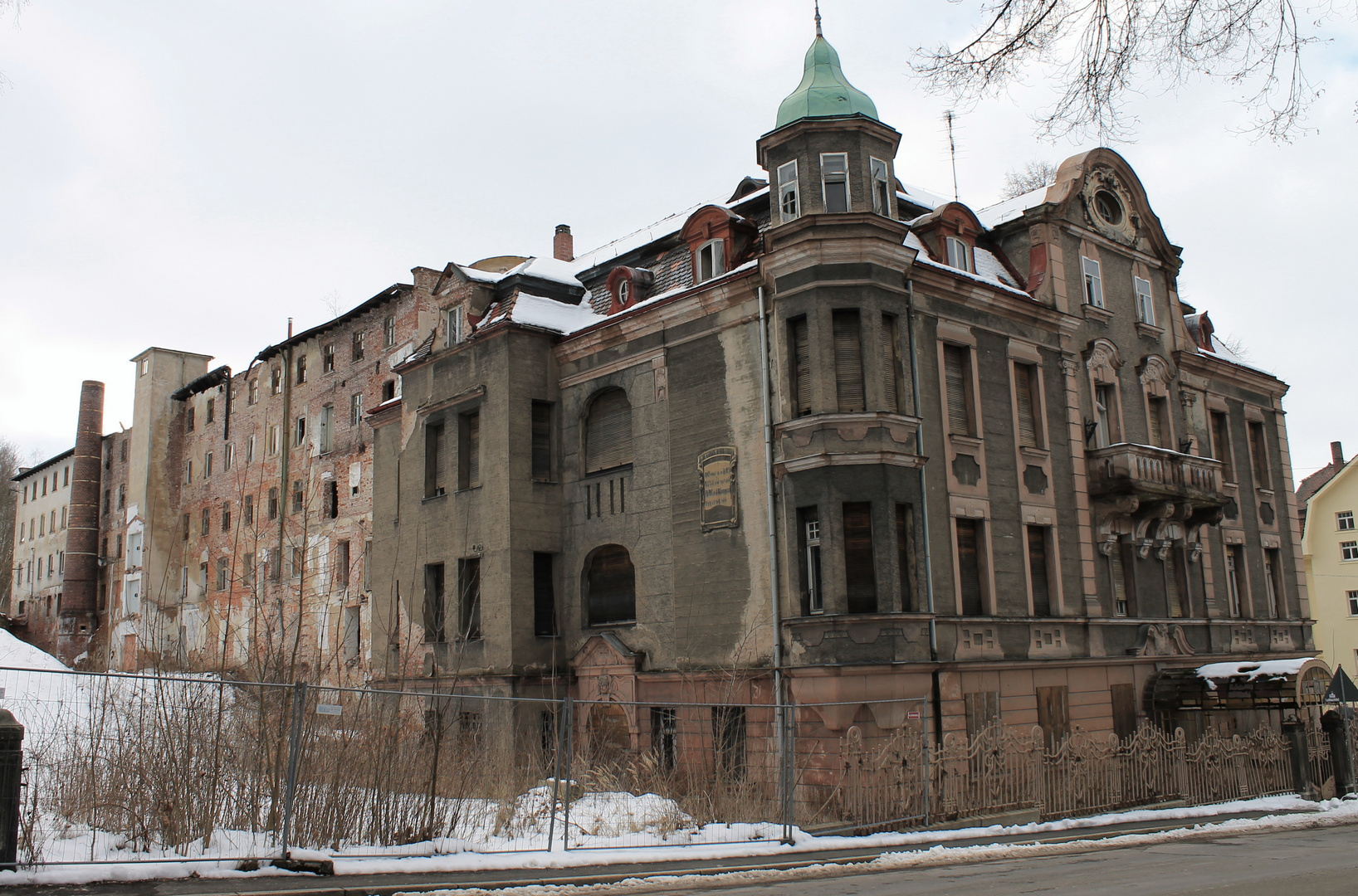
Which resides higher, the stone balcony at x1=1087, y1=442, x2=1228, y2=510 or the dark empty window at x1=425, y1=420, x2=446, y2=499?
the dark empty window at x1=425, y1=420, x2=446, y2=499

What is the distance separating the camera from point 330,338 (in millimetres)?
46406

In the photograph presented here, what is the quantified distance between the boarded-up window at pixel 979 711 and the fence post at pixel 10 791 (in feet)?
56.6

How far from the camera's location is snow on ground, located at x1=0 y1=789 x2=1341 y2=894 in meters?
11.4

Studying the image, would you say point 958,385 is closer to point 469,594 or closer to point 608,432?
point 608,432

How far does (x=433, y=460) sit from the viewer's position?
30.3m

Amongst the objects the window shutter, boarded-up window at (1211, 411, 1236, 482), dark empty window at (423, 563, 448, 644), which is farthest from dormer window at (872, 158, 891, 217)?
boarded-up window at (1211, 411, 1236, 482)

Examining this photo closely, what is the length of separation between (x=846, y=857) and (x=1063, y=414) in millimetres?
15270

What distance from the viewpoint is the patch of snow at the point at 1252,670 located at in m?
24.9

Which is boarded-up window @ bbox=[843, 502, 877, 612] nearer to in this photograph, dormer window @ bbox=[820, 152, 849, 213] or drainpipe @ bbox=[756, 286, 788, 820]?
drainpipe @ bbox=[756, 286, 788, 820]

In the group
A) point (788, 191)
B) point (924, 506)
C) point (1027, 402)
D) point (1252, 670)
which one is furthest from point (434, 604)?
point (1252, 670)

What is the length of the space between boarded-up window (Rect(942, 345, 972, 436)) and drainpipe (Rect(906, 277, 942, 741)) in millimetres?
1333

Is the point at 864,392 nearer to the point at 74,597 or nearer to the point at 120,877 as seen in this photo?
the point at 120,877

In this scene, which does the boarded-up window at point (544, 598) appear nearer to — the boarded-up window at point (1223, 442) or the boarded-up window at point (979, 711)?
the boarded-up window at point (979, 711)

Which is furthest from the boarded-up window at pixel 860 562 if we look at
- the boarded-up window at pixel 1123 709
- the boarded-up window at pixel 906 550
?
the boarded-up window at pixel 1123 709
